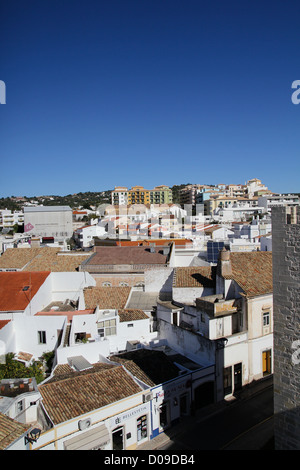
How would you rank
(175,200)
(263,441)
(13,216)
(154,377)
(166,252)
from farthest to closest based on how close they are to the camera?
(175,200) → (13,216) → (166,252) → (154,377) → (263,441)

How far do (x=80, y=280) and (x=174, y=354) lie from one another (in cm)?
996

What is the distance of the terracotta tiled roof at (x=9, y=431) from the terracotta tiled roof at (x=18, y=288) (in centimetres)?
1003

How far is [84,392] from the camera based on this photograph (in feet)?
37.5

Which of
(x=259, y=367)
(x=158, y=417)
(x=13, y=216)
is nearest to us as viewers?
(x=158, y=417)

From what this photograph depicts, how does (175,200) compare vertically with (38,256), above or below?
above

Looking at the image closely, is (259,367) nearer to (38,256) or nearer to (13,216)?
(38,256)

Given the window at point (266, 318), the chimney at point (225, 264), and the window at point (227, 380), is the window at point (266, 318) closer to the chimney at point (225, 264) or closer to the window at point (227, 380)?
the chimney at point (225, 264)

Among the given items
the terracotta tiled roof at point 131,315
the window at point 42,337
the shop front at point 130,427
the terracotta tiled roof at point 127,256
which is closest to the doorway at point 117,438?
the shop front at point 130,427

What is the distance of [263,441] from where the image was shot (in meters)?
10.8

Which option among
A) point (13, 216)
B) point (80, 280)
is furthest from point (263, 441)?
point (13, 216)

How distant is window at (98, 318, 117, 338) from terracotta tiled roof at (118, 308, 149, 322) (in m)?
0.50

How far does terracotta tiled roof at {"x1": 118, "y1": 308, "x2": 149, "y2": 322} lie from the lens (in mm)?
17283

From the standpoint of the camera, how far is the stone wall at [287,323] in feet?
22.7

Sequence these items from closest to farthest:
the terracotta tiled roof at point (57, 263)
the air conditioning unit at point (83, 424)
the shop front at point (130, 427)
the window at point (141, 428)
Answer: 1. the air conditioning unit at point (83, 424)
2. the shop front at point (130, 427)
3. the window at point (141, 428)
4. the terracotta tiled roof at point (57, 263)
